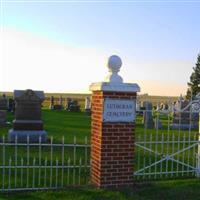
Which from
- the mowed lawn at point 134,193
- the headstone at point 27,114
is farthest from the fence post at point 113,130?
the headstone at point 27,114

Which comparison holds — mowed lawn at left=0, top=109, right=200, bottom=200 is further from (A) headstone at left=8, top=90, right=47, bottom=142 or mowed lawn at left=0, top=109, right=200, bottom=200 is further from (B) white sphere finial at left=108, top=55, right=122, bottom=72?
(A) headstone at left=8, top=90, right=47, bottom=142

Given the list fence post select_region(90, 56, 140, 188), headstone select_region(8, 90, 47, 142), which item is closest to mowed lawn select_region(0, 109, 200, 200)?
fence post select_region(90, 56, 140, 188)

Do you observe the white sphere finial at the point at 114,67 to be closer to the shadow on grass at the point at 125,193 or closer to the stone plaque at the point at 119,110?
the stone plaque at the point at 119,110

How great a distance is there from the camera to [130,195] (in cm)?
798

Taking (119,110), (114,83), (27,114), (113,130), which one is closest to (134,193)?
(113,130)

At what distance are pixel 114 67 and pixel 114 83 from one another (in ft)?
1.17

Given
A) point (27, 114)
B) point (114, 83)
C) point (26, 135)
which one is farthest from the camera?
point (27, 114)

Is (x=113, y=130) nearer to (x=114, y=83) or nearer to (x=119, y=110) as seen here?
(x=119, y=110)

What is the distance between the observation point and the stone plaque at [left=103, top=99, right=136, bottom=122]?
8328 mm

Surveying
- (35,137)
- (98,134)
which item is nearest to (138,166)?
(98,134)

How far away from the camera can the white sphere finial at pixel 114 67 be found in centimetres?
852

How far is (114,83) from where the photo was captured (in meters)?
8.38

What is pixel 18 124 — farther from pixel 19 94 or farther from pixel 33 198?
pixel 33 198

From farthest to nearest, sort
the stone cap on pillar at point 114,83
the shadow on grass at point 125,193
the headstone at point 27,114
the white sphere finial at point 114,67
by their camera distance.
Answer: the headstone at point 27,114 → the white sphere finial at point 114,67 → the stone cap on pillar at point 114,83 → the shadow on grass at point 125,193
